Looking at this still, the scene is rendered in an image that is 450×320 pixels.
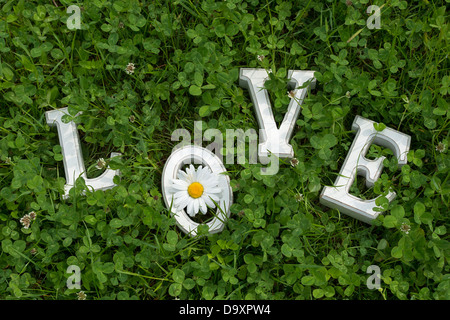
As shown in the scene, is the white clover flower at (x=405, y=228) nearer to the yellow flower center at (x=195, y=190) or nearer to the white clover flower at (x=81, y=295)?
the yellow flower center at (x=195, y=190)

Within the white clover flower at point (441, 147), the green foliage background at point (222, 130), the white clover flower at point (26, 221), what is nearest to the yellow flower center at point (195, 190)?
the green foliage background at point (222, 130)

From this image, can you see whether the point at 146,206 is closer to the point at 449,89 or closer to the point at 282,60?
the point at 282,60

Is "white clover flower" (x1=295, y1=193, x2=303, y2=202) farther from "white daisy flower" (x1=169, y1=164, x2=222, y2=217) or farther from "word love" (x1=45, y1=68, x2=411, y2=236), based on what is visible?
"white daisy flower" (x1=169, y1=164, x2=222, y2=217)

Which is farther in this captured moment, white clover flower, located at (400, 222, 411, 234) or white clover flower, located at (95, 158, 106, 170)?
white clover flower, located at (95, 158, 106, 170)

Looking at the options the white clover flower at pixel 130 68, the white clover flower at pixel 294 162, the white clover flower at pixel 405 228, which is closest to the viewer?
the white clover flower at pixel 405 228

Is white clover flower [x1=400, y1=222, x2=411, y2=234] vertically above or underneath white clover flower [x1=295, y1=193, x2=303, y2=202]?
underneath

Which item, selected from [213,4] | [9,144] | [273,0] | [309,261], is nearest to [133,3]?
[213,4]

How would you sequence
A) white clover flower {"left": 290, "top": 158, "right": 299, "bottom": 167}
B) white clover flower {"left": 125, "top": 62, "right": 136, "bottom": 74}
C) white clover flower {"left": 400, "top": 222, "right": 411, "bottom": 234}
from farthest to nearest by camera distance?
white clover flower {"left": 125, "top": 62, "right": 136, "bottom": 74} → white clover flower {"left": 290, "top": 158, "right": 299, "bottom": 167} → white clover flower {"left": 400, "top": 222, "right": 411, "bottom": 234}

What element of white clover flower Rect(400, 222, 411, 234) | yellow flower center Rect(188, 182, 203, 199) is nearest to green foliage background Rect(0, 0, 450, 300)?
white clover flower Rect(400, 222, 411, 234)
